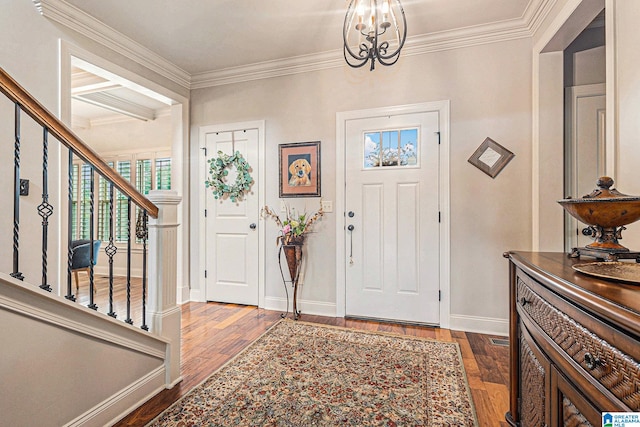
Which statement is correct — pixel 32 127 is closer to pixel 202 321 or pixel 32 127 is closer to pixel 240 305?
pixel 202 321

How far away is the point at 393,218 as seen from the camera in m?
3.08

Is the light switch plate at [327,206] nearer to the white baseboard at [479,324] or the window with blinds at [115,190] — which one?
the white baseboard at [479,324]

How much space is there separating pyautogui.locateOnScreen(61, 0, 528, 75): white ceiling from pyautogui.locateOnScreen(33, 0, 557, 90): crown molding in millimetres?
52

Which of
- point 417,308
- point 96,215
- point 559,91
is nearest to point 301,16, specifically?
point 559,91

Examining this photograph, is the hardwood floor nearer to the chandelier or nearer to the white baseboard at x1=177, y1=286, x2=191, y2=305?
the white baseboard at x1=177, y1=286, x2=191, y2=305

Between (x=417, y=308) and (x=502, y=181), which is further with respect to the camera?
(x=417, y=308)

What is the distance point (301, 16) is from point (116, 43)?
1.79 meters

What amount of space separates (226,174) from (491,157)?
2.81 metres

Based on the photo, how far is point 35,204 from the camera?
2.34 meters

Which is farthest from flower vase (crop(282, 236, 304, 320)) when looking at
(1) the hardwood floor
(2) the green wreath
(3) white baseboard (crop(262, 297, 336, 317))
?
(2) the green wreath

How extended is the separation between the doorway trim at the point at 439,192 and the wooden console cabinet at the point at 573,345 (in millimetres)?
1554

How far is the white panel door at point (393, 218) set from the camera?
2.99m

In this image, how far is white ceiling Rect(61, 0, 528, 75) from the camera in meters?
2.51

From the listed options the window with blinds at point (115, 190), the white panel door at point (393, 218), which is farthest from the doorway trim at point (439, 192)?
the window with blinds at point (115, 190)
